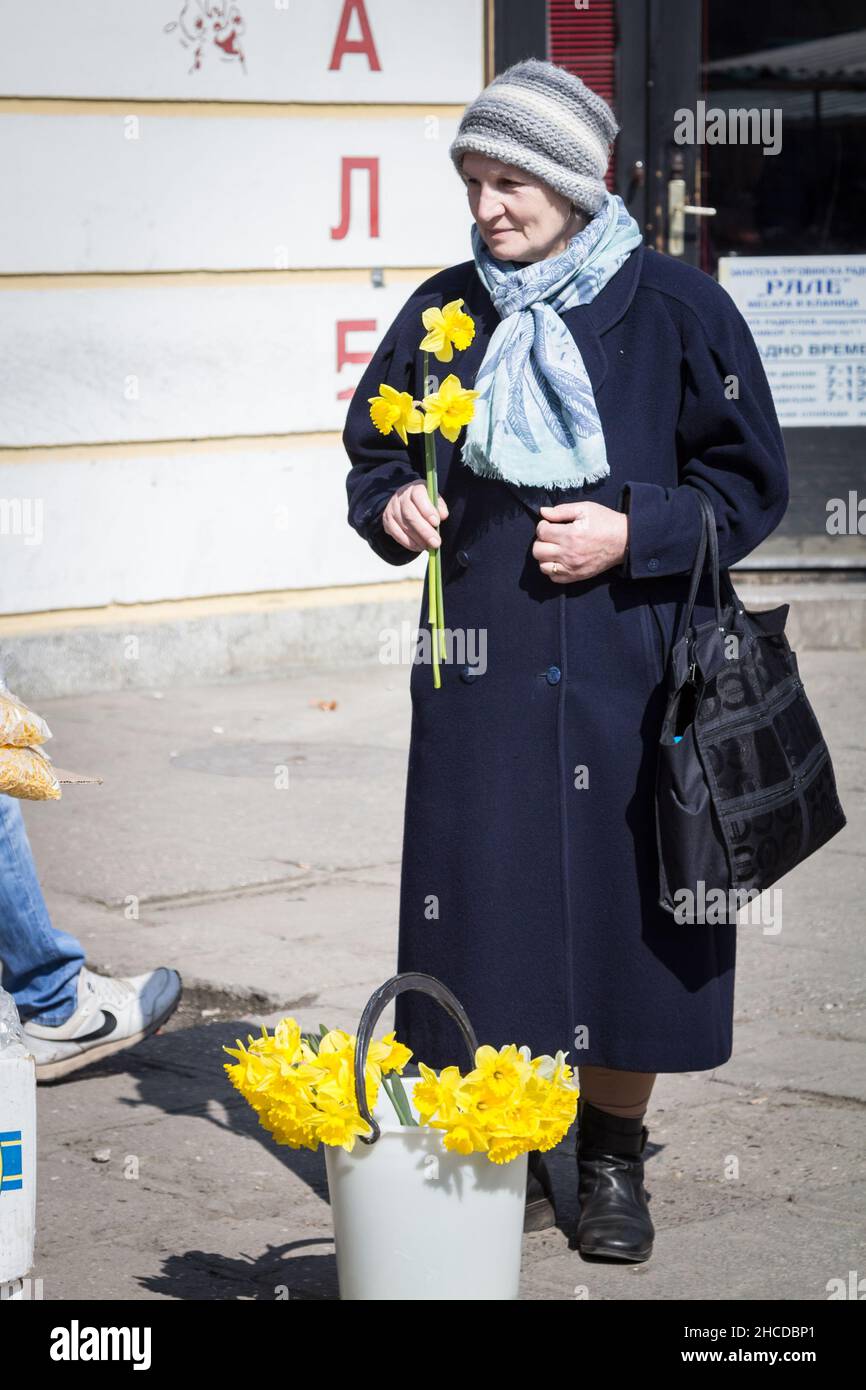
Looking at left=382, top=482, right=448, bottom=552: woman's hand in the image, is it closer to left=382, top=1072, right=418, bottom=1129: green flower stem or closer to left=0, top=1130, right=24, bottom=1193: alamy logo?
left=382, top=1072, right=418, bottom=1129: green flower stem

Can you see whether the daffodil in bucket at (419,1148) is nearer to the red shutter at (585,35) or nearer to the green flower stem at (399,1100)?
the green flower stem at (399,1100)

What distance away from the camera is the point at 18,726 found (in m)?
3.44

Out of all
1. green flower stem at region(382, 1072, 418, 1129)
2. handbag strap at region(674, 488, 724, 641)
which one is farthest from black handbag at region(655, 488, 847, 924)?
green flower stem at region(382, 1072, 418, 1129)

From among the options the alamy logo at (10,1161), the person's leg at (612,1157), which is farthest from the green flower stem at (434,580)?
the alamy logo at (10,1161)

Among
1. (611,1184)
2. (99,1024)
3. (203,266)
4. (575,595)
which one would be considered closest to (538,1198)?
(611,1184)

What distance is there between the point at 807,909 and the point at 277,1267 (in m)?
2.67

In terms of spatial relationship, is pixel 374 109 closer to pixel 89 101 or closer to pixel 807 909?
pixel 89 101

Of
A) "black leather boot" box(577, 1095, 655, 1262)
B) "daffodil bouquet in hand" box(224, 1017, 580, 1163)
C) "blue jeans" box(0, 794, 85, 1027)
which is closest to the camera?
"daffodil bouquet in hand" box(224, 1017, 580, 1163)

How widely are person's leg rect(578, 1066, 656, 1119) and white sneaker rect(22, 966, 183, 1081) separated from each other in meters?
1.34

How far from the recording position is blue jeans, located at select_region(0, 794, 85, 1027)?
4.52 m

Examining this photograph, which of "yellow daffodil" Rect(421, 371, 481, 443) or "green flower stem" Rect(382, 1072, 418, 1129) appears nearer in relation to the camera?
"green flower stem" Rect(382, 1072, 418, 1129)

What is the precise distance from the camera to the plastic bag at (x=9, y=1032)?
3230mm
